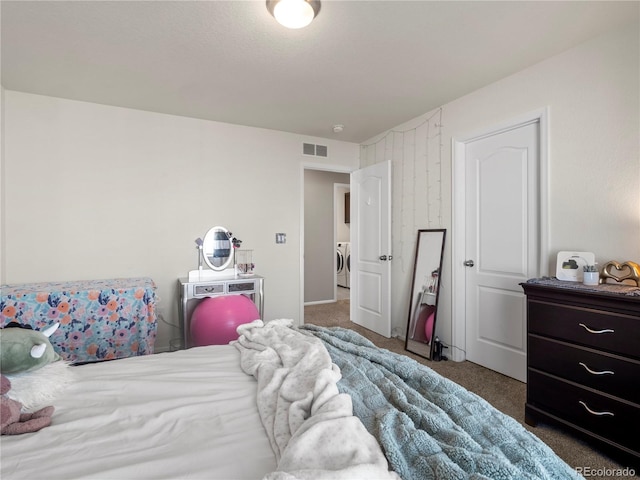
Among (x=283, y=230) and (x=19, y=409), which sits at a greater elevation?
(x=283, y=230)

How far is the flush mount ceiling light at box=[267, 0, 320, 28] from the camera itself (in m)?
1.69

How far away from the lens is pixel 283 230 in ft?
12.9

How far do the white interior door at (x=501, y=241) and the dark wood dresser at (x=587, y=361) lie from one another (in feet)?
2.06

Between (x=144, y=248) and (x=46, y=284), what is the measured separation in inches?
32.3

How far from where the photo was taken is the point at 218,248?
11.7 ft

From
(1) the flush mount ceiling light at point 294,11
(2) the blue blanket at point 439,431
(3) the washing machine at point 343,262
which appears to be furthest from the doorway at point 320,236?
(2) the blue blanket at point 439,431

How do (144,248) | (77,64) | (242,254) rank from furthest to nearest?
(242,254), (144,248), (77,64)

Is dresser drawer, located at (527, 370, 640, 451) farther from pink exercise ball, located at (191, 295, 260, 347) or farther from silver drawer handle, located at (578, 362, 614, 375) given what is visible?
pink exercise ball, located at (191, 295, 260, 347)

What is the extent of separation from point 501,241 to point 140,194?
347 cm

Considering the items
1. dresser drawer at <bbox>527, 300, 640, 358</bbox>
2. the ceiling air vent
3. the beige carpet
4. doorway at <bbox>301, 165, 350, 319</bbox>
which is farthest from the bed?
doorway at <bbox>301, 165, 350, 319</bbox>

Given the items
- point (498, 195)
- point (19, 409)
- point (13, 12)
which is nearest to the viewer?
point (19, 409)

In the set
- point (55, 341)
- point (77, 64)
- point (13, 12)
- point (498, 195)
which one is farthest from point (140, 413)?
point (498, 195)

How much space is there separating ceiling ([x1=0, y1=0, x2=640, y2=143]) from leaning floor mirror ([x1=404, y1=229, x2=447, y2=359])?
1.38 metres

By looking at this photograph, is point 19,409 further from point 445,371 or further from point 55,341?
point 445,371
